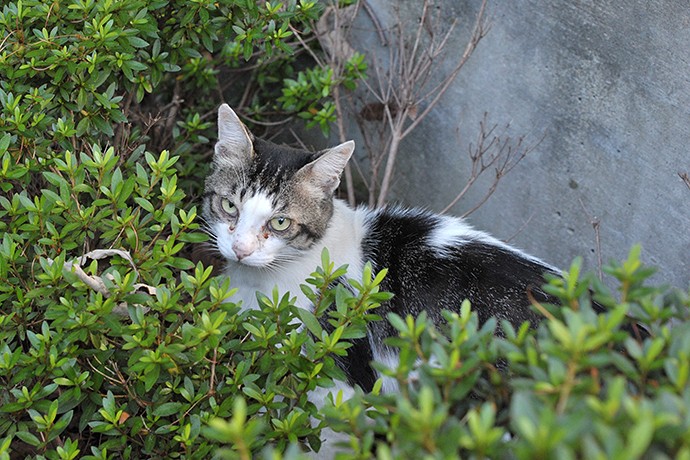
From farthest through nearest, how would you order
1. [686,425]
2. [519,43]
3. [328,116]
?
1. [328,116]
2. [519,43]
3. [686,425]

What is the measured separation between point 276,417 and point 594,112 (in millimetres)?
1829

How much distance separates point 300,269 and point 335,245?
156mm

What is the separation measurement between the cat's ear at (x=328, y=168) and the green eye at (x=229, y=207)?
0.27m

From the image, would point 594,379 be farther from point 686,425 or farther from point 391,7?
point 391,7

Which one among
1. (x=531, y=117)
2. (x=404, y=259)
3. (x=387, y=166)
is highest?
(x=531, y=117)

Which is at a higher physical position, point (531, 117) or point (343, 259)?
point (531, 117)

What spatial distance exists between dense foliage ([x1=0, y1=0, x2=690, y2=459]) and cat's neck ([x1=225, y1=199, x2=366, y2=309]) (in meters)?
0.27

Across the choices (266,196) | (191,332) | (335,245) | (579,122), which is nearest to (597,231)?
(579,122)

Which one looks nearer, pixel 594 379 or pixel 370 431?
pixel 594 379

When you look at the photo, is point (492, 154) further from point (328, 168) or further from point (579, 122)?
point (328, 168)

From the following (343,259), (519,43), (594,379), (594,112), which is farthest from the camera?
(519,43)

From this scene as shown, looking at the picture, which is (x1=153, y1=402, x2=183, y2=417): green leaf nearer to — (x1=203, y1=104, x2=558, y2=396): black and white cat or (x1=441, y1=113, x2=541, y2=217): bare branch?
(x1=203, y1=104, x2=558, y2=396): black and white cat

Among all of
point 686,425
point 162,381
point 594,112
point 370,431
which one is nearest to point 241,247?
point 162,381

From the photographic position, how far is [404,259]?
2996 mm
